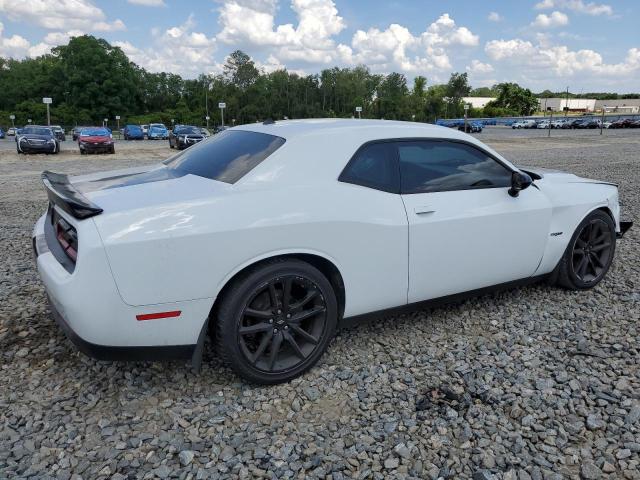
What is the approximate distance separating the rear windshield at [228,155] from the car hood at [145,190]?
9cm

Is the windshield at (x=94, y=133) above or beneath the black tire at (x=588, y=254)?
above

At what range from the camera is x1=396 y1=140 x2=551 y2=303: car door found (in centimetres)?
333

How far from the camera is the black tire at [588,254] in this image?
4.30 metres

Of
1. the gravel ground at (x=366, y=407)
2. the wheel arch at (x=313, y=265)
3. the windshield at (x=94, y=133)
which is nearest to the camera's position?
the gravel ground at (x=366, y=407)

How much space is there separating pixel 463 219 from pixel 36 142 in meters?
24.1

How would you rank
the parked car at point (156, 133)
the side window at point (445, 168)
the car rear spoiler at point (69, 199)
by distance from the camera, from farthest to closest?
1. the parked car at point (156, 133)
2. the side window at point (445, 168)
3. the car rear spoiler at point (69, 199)

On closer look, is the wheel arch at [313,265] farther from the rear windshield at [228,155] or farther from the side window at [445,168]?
the side window at [445,168]

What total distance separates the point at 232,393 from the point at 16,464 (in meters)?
1.07

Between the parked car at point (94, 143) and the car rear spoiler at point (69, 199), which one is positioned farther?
the parked car at point (94, 143)

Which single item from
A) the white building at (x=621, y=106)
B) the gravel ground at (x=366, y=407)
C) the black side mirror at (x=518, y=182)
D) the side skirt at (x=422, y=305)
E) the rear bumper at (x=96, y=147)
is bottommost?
the gravel ground at (x=366, y=407)

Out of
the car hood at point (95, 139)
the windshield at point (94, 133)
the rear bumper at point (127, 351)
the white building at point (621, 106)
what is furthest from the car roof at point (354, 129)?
the white building at point (621, 106)

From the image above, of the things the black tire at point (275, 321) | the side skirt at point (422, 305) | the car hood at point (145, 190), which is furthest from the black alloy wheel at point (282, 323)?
the car hood at point (145, 190)

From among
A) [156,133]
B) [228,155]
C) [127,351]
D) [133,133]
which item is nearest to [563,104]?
[156,133]

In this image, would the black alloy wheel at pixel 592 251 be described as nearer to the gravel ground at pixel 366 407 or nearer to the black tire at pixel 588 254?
the black tire at pixel 588 254
